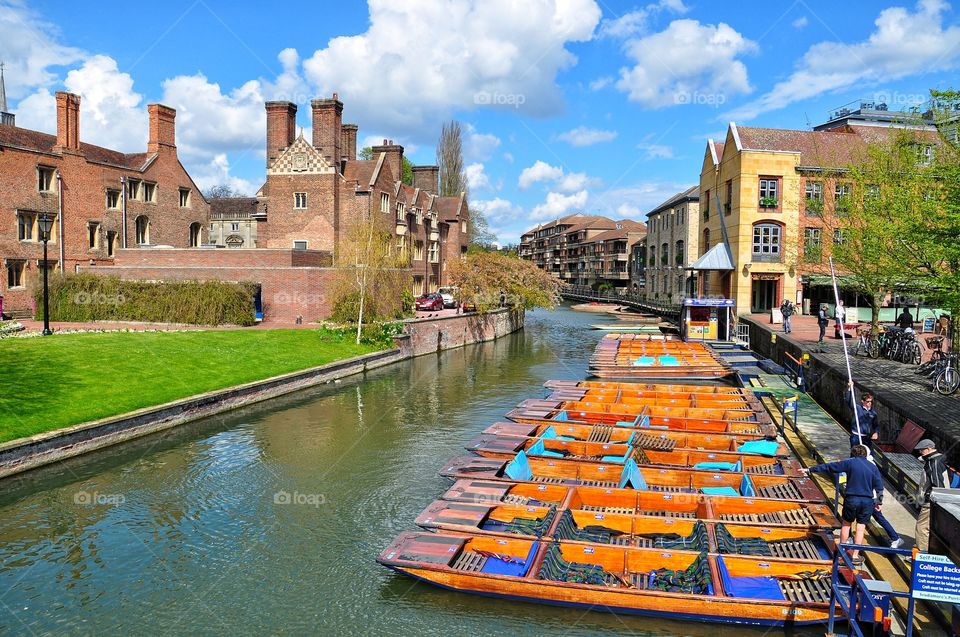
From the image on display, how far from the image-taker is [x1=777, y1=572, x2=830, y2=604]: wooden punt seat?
27.8ft

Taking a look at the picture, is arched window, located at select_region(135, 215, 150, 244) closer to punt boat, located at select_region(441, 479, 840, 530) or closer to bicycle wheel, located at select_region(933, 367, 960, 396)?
punt boat, located at select_region(441, 479, 840, 530)

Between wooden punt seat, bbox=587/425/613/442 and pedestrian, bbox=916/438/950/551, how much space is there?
21.3 feet

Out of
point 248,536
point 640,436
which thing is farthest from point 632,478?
point 248,536

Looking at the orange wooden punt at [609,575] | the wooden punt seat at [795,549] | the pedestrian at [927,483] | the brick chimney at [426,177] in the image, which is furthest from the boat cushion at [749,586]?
the brick chimney at [426,177]

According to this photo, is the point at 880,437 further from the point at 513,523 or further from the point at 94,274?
the point at 94,274

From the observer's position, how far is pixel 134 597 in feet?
31.7

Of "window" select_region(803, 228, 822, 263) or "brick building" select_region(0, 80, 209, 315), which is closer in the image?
"window" select_region(803, 228, 822, 263)

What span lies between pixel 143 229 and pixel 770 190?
38.7m

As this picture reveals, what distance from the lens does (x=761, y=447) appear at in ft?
47.4

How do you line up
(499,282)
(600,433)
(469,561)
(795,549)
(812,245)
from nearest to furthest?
(469,561), (795,549), (600,433), (812,245), (499,282)

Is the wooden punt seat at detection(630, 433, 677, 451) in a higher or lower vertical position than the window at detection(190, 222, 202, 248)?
lower

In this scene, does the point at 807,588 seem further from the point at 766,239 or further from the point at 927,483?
the point at 766,239

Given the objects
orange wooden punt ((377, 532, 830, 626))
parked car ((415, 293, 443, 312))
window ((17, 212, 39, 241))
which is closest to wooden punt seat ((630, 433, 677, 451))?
orange wooden punt ((377, 532, 830, 626))

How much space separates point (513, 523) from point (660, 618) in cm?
278
